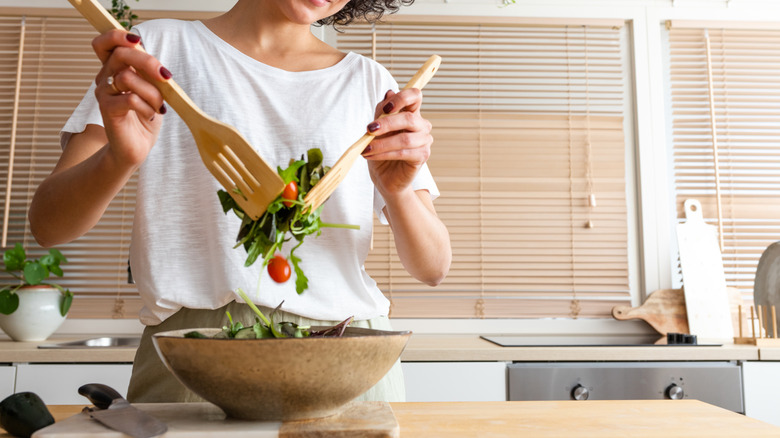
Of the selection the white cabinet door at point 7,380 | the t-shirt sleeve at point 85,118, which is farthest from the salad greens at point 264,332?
the white cabinet door at point 7,380

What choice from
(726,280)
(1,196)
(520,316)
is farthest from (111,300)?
(726,280)

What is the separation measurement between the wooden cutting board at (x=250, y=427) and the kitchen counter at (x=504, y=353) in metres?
1.17

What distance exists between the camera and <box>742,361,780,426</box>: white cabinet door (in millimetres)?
→ 1775

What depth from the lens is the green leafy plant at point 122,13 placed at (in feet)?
7.20

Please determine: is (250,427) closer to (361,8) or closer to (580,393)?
(361,8)

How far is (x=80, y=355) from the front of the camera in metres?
1.67

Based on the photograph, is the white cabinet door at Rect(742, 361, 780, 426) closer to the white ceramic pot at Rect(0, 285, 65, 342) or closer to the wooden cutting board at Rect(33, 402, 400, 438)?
the wooden cutting board at Rect(33, 402, 400, 438)

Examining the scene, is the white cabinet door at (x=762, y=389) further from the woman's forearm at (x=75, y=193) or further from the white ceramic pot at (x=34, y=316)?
the white ceramic pot at (x=34, y=316)

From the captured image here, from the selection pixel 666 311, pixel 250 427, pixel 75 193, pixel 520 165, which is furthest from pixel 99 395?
pixel 666 311

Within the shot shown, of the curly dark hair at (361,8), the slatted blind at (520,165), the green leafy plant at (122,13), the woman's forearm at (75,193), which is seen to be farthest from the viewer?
the slatted blind at (520,165)

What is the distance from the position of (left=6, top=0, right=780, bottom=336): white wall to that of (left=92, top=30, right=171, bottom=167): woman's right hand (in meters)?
1.83

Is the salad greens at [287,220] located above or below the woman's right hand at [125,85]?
below

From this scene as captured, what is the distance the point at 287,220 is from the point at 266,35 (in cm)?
52

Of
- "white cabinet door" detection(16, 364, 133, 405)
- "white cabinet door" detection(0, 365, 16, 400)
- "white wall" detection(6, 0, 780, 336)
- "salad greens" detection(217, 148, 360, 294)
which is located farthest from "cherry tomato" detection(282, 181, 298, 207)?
"white wall" detection(6, 0, 780, 336)
